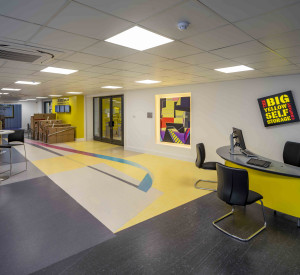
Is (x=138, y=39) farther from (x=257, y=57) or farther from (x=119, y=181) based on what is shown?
(x=119, y=181)

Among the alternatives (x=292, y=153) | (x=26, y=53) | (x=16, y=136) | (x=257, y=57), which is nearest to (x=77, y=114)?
(x=16, y=136)

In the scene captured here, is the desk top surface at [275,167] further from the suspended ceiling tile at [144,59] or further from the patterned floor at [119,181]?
the suspended ceiling tile at [144,59]

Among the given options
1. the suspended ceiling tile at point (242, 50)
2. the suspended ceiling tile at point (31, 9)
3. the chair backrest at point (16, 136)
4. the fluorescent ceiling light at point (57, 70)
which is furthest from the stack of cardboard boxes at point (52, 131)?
the suspended ceiling tile at point (242, 50)

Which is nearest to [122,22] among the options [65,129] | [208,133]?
[208,133]

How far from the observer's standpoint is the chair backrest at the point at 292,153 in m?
4.26

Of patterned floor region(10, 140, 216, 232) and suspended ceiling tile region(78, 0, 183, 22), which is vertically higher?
suspended ceiling tile region(78, 0, 183, 22)

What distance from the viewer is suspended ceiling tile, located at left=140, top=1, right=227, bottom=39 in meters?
1.77

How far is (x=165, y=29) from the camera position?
→ 2.20 m

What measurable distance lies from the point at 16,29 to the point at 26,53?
0.95 metres

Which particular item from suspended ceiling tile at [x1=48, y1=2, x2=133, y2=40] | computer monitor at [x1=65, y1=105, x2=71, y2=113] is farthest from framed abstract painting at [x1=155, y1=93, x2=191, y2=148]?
computer monitor at [x1=65, y1=105, x2=71, y2=113]

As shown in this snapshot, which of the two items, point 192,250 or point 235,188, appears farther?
point 235,188

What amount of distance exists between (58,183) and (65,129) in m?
6.78

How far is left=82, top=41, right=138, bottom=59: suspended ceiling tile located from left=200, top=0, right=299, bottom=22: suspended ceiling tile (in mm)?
1434

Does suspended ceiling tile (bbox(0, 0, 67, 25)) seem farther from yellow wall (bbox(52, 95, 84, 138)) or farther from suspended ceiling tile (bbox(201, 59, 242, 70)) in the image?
yellow wall (bbox(52, 95, 84, 138))
